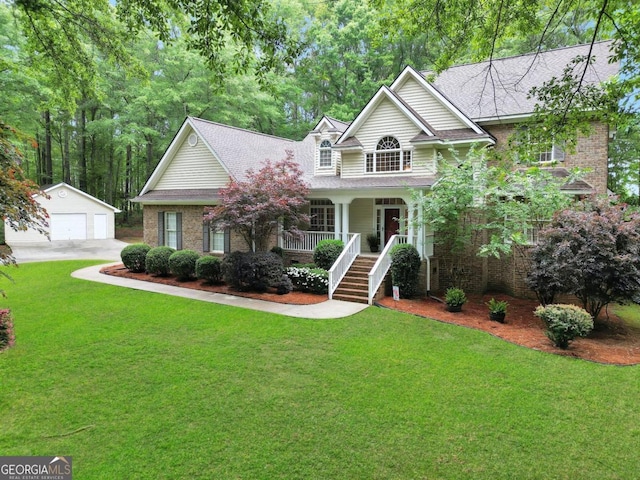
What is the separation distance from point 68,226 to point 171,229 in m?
16.5

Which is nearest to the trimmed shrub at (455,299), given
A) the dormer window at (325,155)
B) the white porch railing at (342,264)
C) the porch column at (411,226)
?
the porch column at (411,226)

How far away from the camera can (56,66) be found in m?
8.63

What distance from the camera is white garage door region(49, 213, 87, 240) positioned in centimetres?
2942

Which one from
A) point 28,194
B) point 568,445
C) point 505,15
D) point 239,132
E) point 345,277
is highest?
point 239,132

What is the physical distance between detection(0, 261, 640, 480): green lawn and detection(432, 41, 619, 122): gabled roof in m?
9.84

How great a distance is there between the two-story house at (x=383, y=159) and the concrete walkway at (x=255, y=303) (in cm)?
129

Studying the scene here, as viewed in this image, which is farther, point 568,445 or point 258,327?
point 258,327

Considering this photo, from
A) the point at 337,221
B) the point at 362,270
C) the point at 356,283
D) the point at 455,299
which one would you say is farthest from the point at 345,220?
the point at 455,299

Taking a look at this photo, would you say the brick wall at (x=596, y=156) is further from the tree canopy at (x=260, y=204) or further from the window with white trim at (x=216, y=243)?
the window with white trim at (x=216, y=243)

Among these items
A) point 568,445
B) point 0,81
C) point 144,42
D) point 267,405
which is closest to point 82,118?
point 144,42

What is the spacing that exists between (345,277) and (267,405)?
8241 mm

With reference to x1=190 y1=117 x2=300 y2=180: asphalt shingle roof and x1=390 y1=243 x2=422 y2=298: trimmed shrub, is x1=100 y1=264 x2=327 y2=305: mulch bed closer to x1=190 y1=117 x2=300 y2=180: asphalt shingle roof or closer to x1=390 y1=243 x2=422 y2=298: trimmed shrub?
x1=390 y1=243 x2=422 y2=298: trimmed shrub

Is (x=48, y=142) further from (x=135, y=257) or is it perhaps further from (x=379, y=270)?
(x=379, y=270)

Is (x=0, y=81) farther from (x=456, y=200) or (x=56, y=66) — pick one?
(x=456, y=200)
